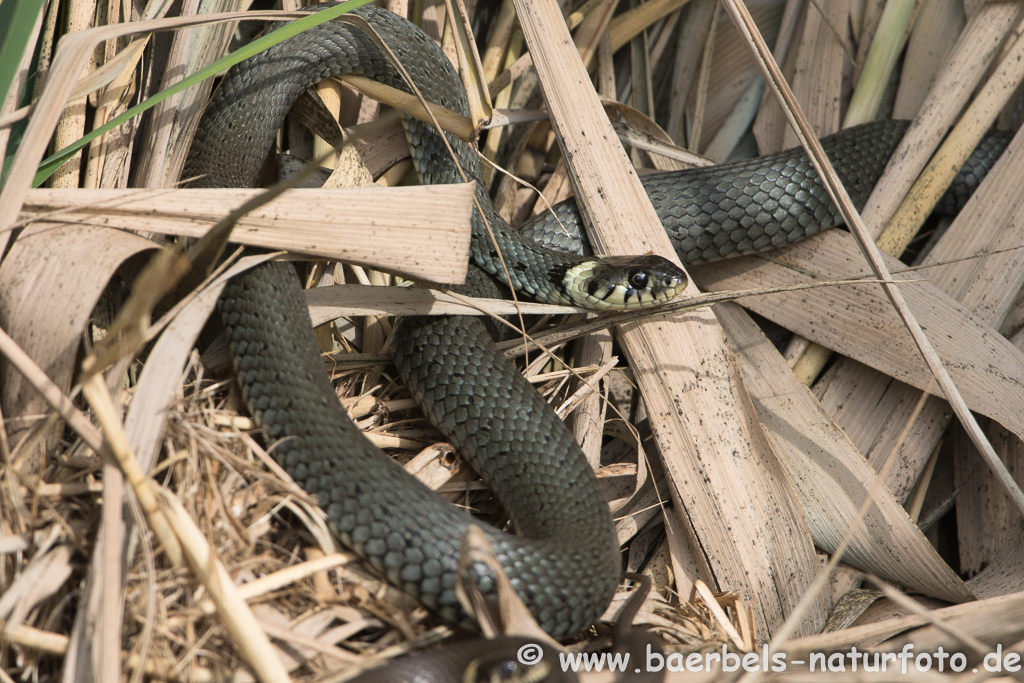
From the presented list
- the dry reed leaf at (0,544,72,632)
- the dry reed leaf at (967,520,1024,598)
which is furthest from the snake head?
the dry reed leaf at (0,544,72,632)

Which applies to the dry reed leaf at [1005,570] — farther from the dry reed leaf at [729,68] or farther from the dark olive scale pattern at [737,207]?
the dry reed leaf at [729,68]

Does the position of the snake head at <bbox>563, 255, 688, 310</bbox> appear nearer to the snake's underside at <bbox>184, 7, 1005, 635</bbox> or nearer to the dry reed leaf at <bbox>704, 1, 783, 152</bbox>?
the snake's underside at <bbox>184, 7, 1005, 635</bbox>

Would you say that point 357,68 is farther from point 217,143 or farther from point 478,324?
point 478,324

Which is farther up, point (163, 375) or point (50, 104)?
point (50, 104)

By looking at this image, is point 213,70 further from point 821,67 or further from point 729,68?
point 821,67

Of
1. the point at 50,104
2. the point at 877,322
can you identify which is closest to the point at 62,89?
the point at 50,104
